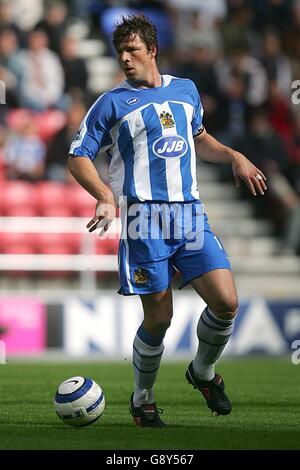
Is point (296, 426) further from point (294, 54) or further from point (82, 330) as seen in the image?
point (294, 54)

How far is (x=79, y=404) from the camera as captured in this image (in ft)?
23.2

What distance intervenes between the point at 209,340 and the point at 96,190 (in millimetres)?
1234

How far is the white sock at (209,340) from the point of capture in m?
7.16

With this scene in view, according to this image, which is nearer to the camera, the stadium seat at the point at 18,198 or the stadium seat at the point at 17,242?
the stadium seat at the point at 17,242

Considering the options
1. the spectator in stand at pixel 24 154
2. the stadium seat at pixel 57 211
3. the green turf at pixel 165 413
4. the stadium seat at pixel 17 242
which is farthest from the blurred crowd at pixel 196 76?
the green turf at pixel 165 413

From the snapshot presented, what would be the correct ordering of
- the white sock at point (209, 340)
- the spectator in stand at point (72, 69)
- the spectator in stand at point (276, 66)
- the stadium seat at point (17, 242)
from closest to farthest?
the white sock at point (209, 340), the stadium seat at point (17, 242), the spectator in stand at point (72, 69), the spectator in stand at point (276, 66)

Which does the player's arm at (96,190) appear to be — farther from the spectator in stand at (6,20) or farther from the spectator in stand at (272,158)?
the spectator in stand at (6,20)

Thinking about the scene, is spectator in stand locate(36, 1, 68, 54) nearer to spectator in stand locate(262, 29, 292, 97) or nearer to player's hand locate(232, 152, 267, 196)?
spectator in stand locate(262, 29, 292, 97)

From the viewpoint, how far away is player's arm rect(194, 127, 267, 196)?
7.18 meters

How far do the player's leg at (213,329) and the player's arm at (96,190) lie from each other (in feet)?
2.66

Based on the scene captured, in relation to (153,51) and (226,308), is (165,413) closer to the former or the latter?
(226,308)

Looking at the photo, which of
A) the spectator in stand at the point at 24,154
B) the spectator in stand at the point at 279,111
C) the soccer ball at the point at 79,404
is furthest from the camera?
the spectator in stand at the point at 279,111

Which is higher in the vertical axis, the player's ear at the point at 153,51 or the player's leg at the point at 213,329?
the player's ear at the point at 153,51

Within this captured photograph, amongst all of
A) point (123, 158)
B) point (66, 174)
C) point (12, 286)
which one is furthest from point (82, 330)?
point (123, 158)
